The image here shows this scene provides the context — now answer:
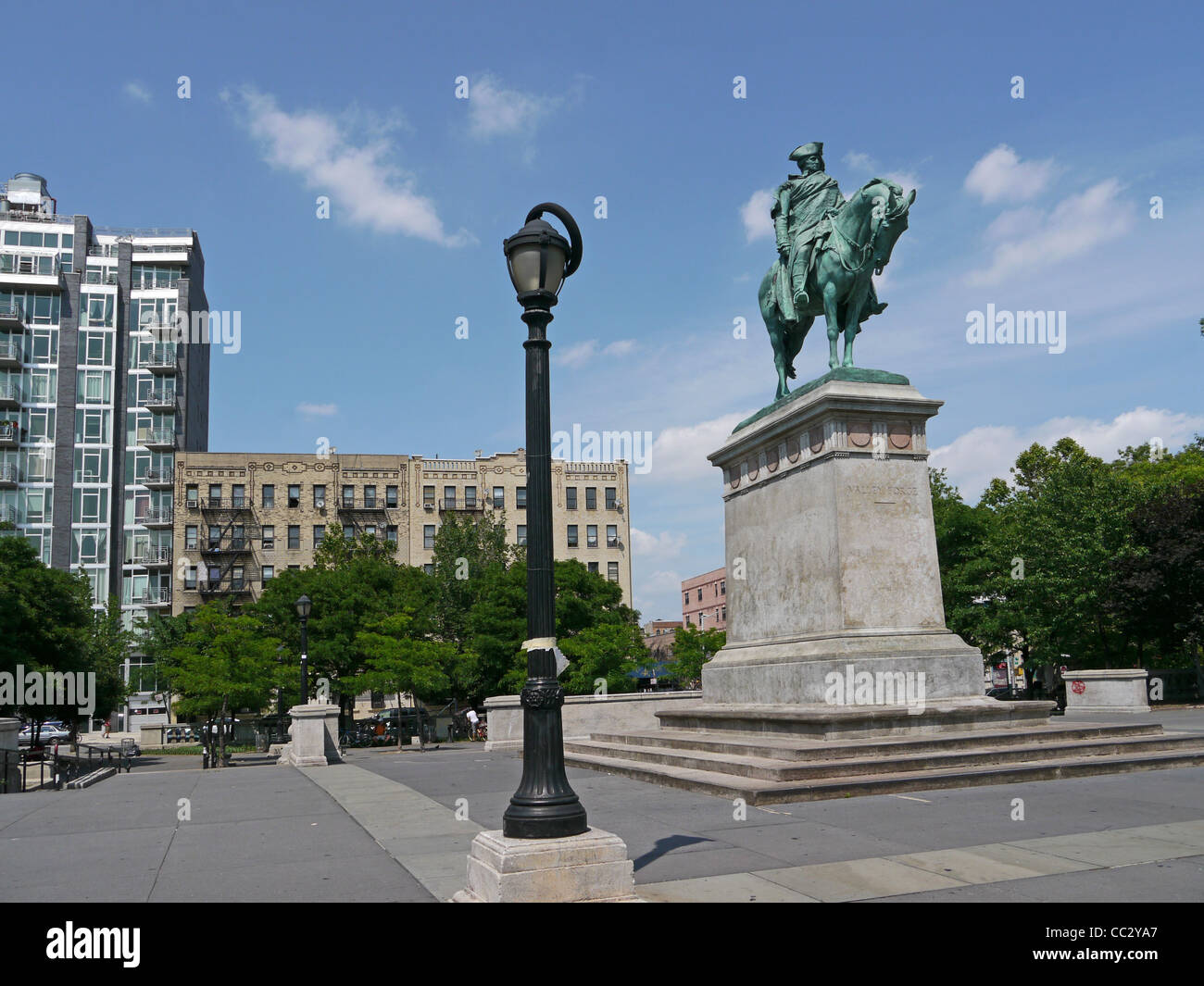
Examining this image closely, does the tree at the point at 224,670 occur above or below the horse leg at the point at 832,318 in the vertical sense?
below

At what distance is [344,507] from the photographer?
7906cm

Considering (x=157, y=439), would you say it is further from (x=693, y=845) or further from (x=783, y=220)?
(x=693, y=845)

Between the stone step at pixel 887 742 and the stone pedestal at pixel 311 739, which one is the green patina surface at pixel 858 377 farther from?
the stone pedestal at pixel 311 739

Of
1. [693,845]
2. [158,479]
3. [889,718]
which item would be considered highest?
[158,479]

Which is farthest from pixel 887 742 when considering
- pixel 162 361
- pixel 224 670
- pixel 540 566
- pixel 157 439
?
pixel 162 361

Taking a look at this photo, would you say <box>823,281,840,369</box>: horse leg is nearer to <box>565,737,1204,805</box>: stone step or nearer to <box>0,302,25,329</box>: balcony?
<box>565,737,1204,805</box>: stone step

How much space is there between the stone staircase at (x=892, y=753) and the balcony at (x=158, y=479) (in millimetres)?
69918

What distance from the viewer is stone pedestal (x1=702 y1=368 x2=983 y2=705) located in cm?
1435

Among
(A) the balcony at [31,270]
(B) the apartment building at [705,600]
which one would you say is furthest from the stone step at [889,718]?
(B) the apartment building at [705,600]

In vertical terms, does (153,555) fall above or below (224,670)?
above

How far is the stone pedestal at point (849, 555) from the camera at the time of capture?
1435cm

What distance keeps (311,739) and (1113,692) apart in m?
20.9

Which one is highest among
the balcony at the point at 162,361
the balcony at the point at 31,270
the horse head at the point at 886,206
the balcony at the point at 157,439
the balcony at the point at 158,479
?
the balcony at the point at 31,270
